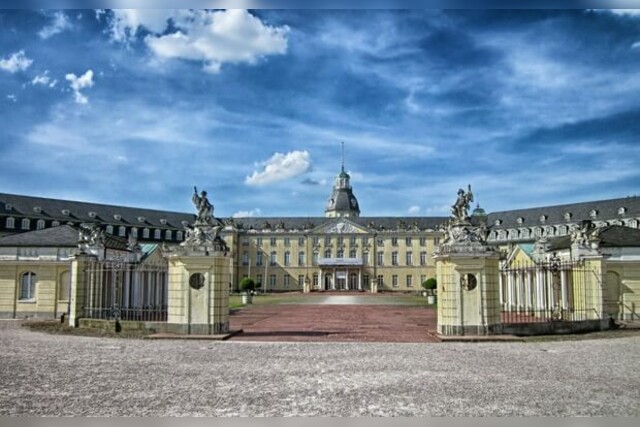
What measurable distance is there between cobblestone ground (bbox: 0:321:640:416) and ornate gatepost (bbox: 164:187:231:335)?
235cm

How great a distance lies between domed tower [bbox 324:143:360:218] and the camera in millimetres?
Answer: 103812

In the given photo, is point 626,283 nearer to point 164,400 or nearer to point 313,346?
point 313,346

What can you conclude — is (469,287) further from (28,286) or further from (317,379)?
(28,286)

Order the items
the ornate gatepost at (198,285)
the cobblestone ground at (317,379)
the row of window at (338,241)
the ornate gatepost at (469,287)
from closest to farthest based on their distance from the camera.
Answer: the cobblestone ground at (317,379) → the ornate gatepost at (469,287) → the ornate gatepost at (198,285) → the row of window at (338,241)

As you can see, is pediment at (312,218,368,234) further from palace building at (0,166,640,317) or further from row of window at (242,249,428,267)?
row of window at (242,249,428,267)

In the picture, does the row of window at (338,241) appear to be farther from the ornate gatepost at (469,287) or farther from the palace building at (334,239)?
the ornate gatepost at (469,287)

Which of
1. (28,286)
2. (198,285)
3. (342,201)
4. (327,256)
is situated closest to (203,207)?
(198,285)

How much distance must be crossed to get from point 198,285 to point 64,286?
12.2 metres

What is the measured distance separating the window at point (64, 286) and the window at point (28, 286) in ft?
4.85

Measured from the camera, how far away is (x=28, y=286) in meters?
27.4

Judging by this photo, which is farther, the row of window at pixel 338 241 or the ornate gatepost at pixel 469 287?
the row of window at pixel 338 241

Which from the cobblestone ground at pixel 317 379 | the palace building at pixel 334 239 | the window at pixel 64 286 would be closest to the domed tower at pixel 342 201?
the palace building at pixel 334 239

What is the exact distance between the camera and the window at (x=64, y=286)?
2708 centimetres

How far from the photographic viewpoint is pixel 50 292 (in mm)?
27062
